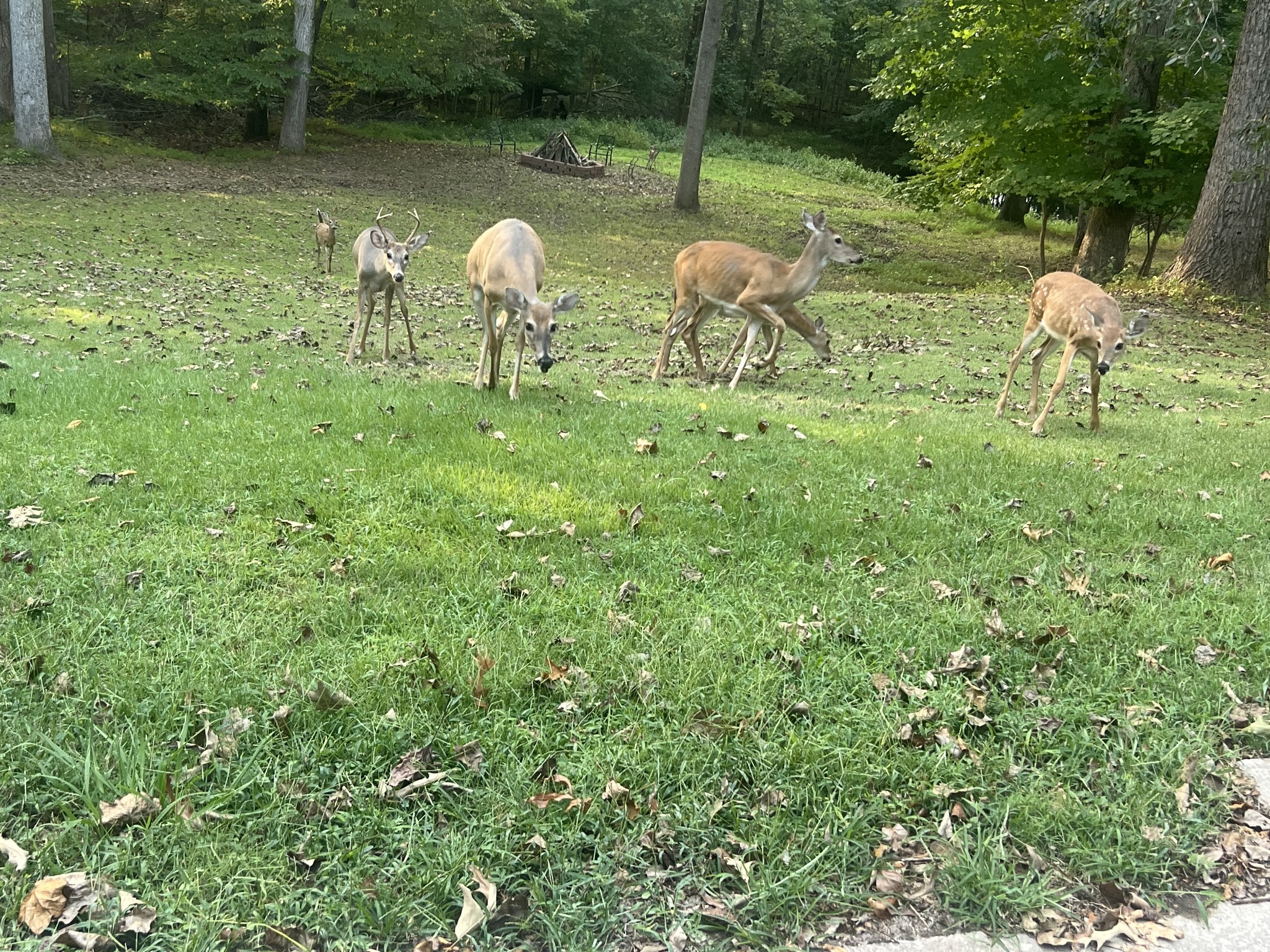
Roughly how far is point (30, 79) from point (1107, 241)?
76.5 feet

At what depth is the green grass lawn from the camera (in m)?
2.86

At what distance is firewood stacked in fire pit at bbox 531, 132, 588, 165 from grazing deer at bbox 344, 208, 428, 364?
22162 millimetres

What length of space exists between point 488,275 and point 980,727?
6.25 metres

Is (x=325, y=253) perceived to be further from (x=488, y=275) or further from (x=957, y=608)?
(x=957, y=608)

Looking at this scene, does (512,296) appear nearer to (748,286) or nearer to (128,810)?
(748,286)

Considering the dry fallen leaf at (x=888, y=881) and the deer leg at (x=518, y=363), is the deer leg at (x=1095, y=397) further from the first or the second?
the dry fallen leaf at (x=888, y=881)

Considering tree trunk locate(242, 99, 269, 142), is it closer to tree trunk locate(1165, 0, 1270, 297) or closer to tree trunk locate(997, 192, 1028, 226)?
tree trunk locate(997, 192, 1028, 226)

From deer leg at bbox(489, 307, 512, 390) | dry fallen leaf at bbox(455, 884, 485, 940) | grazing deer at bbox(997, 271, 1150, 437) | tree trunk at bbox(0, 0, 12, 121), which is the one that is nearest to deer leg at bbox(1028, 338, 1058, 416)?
grazing deer at bbox(997, 271, 1150, 437)

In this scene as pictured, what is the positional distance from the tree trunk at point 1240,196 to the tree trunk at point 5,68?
26.1m

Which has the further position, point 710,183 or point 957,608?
point 710,183

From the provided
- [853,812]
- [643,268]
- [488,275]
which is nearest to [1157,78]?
[643,268]

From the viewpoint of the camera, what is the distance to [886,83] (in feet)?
69.8

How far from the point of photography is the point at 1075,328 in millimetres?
8227

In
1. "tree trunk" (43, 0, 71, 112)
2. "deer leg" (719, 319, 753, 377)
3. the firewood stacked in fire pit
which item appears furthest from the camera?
the firewood stacked in fire pit
